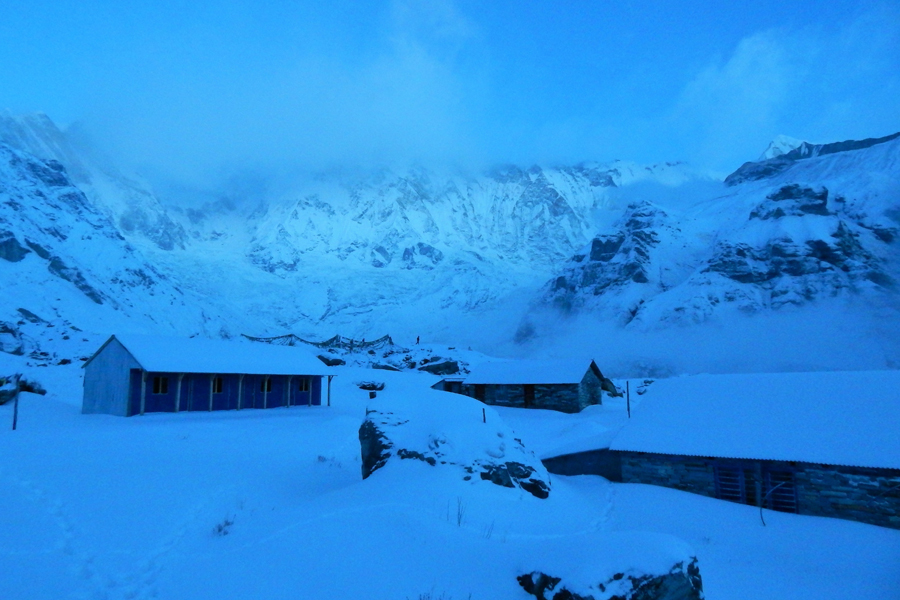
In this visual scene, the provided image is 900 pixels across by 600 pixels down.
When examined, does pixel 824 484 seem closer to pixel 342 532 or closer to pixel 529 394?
pixel 342 532

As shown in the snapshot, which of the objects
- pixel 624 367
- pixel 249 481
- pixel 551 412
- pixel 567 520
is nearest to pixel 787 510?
pixel 567 520

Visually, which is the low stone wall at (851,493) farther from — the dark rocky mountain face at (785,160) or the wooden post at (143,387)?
the dark rocky mountain face at (785,160)

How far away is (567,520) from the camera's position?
12195 mm

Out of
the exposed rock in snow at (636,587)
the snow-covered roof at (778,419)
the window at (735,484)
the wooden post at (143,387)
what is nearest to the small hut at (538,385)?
the snow-covered roof at (778,419)

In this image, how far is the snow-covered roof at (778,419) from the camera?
14430 millimetres

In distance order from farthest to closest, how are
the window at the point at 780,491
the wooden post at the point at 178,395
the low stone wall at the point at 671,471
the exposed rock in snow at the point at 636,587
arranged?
the wooden post at the point at 178,395 < the low stone wall at the point at 671,471 < the window at the point at 780,491 < the exposed rock in snow at the point at 636,587

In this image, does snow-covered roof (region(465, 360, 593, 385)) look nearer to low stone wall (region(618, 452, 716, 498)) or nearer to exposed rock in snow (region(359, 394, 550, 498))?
low stone wall (region(618, 452, 716, 498))

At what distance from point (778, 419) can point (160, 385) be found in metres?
28.6

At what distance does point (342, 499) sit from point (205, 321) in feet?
268

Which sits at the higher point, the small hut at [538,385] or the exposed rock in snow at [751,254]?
the exposed rock in snow at [751,254]

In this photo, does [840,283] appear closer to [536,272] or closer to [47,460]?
[536,272]

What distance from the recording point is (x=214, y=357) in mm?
31391

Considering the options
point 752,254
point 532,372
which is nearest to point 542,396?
point 532,372

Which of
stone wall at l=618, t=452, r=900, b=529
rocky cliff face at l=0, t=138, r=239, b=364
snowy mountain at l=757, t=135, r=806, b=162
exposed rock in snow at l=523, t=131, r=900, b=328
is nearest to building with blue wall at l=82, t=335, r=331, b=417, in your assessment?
stone wall at l=618, t=452, r=900, b=529
